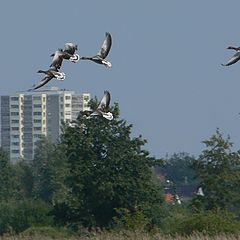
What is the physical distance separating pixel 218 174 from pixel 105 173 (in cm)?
944

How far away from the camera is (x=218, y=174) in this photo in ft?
179

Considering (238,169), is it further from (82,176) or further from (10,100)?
(10,100)

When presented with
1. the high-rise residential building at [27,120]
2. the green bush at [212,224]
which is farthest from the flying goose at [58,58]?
the high-rise residential building at [27,120]

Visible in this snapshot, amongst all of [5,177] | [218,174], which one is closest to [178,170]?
[5,177]

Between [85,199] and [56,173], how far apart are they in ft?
112

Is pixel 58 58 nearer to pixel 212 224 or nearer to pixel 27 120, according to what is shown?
pixel 212 224

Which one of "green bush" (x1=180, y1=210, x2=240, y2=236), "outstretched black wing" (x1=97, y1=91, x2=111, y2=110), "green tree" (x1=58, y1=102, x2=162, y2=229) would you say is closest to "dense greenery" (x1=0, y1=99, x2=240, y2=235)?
"green tree" (x1=58, y1=102, x2=162, y2=229)

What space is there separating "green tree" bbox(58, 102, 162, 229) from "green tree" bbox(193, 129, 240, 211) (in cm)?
582

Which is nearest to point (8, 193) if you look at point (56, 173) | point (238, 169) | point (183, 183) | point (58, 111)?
point (56, 173)

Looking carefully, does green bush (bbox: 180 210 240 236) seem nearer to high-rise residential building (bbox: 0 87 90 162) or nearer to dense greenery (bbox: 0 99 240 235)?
dense greenery (bbox: 0 99 240 235)

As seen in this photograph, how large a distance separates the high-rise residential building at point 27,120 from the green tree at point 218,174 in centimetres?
10924

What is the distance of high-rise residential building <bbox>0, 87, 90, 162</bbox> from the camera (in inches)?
6777

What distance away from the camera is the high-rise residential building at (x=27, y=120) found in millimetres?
172125

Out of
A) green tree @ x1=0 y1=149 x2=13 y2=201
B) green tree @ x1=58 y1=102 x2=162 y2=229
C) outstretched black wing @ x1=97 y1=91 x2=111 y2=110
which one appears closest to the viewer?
outstretched black wing @ x1=97 y1=91 x2=111 y2=110
